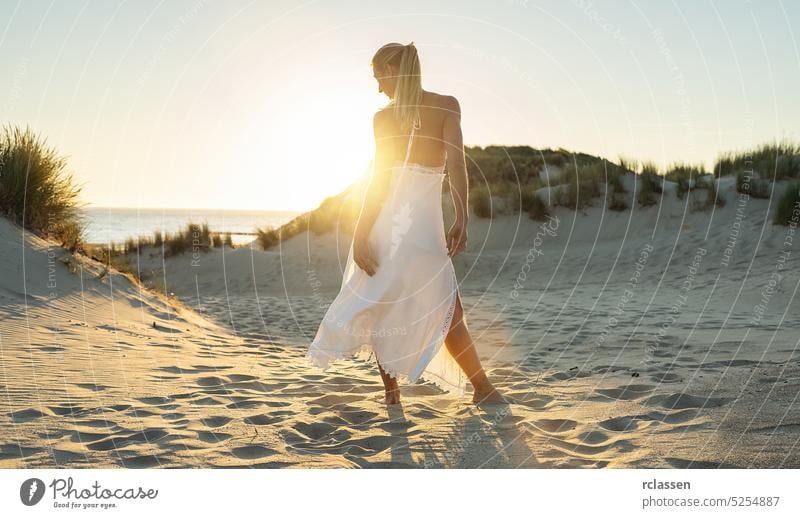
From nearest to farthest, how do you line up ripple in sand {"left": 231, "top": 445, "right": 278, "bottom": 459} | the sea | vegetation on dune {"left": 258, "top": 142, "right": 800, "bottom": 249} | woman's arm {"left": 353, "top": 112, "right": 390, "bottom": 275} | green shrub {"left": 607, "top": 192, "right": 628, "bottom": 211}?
1. ripple in sand {"left": 231, "top": 445, "right": 278, "bottom": 459}
2. woman's arm {"left": 353, "top": 112, "right": 390, "bottom": 275}
3. vegetation on dune {"left": 258, "top": 142, "right": 800, "bottom": 249}
4. green shrub {"left": 607, "top": 192, "right": 628, "bottom": 211}
5. the sea

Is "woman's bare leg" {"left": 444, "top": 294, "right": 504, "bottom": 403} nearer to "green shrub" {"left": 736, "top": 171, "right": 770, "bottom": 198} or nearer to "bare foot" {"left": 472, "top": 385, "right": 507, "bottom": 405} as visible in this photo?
"bare foot" {"left": 472, "top": 385, "right": 507, "bottom": 405}

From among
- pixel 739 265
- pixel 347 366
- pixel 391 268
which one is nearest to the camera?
pixel 391 268

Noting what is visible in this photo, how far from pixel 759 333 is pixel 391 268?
374 cm

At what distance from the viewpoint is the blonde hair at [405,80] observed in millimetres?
3994

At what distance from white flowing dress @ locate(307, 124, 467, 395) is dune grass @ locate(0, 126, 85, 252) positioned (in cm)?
535

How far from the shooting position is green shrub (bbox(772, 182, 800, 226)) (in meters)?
11.6

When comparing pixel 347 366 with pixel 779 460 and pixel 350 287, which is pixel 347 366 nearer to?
pixel 350 287

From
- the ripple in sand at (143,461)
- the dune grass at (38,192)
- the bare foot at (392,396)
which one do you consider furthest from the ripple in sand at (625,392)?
the dune grass at (38,192)

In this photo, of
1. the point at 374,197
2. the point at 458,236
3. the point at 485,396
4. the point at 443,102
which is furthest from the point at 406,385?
the point at 443,102

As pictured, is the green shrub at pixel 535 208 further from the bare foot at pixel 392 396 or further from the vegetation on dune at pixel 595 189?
the bare foot at pixel 392 396

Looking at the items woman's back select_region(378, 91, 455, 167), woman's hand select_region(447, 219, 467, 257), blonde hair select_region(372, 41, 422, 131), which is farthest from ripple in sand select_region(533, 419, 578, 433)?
blonde hair select_region(372, 41, 422, 131)
